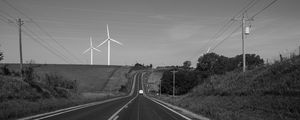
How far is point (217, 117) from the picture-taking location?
70.0ft

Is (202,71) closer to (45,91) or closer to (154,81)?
(154,81)

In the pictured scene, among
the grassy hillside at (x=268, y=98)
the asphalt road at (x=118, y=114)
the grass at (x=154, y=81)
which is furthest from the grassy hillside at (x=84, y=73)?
the grassy hillside at (x=268, y=98)

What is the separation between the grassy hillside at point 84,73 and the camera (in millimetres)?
128750

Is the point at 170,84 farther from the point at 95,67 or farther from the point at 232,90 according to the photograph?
the point at 232,90

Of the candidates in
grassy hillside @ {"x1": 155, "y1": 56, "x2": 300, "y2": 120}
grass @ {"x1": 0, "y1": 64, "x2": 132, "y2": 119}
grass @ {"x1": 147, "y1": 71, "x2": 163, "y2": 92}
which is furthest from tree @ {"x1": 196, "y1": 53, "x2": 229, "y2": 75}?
grassy hillside @ {"x1": 155, "y1": 56, "x2": 300, "y2": 120}

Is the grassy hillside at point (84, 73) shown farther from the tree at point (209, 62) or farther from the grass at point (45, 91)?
the tree at point (209, 62)

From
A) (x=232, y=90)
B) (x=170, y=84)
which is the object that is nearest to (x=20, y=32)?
(x=232, y=90)

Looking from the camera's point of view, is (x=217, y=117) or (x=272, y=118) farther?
(x=217, y=117)

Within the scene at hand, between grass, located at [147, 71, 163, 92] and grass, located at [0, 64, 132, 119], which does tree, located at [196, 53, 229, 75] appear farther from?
grass, located at [0, 64, 132, 119]

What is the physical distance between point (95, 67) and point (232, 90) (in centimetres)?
14560

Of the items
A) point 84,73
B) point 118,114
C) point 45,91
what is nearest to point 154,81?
point 84,73

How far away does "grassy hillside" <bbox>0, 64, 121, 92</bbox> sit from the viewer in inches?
5069

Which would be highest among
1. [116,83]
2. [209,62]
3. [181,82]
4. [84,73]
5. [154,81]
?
[209,62]

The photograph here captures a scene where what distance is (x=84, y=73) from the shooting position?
152 meters
